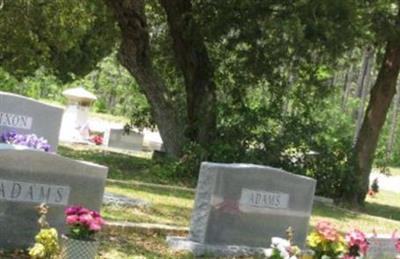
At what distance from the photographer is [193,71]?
18188mm

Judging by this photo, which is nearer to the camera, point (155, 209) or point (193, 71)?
point (155, 209)

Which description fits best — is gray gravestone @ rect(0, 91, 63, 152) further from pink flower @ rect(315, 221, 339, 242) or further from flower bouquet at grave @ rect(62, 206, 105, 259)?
pink flower @ rect(315, 221, 339, 242)

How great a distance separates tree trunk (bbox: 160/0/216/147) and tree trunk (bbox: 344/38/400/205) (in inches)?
136

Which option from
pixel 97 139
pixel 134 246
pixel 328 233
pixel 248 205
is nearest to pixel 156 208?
pixel 248 205

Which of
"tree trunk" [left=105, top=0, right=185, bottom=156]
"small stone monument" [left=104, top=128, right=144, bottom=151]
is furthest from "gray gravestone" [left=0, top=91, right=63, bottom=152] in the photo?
"small stone monument" [left=104, top=128, right=144, bottom=151]

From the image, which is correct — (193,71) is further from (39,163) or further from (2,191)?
(2,191)

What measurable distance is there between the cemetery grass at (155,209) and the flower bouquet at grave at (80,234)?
3.16 ft

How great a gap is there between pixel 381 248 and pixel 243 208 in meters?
1.69

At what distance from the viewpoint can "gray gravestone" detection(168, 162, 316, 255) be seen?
8398 mm

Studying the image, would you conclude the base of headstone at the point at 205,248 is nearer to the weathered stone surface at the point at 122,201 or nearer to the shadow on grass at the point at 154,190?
the weathered stone surface at the point at 122,201

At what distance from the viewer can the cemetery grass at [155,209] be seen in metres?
8.21

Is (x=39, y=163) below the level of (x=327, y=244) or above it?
above

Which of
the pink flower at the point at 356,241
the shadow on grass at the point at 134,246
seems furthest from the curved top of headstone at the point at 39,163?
the pink flower at the point at 356,241

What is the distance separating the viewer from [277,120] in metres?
17.7
